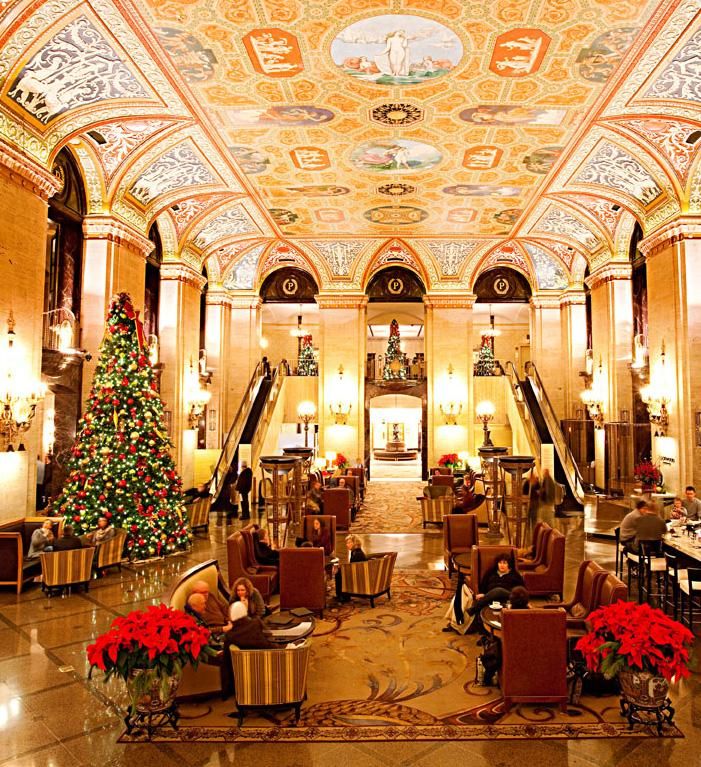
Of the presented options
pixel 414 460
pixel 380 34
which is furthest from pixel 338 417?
pixel 380 34

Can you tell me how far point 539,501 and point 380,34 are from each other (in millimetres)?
8074

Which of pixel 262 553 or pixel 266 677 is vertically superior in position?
pixel 262 553

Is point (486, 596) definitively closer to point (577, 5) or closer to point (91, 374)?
point (577, 5)

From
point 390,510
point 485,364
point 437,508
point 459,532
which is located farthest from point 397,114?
point 485,364

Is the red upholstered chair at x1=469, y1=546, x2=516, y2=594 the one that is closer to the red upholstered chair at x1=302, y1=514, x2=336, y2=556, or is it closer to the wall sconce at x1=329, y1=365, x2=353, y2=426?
the red upholstered chair at x1=302, y1=514, x2=336, y2=556

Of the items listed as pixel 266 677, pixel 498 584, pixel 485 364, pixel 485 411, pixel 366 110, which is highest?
pixel 366 110

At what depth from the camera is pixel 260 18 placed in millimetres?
7793

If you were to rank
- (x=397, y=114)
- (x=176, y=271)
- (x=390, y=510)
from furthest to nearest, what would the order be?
(x=176, y=271), (x=390, y=510), (x=397, y=114)

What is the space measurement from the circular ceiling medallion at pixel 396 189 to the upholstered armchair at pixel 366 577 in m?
9.43

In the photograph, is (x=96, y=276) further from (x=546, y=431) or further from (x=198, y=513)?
(x=546, y=431)

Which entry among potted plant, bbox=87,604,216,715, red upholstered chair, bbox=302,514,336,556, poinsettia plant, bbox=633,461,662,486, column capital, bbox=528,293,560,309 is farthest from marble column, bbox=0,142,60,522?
column capital, bbox=528,293,560,309

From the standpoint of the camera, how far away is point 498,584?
6207 mm

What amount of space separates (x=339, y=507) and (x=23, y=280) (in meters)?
6.77

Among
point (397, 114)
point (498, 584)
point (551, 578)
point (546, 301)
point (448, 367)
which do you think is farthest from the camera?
point (546, 301)
